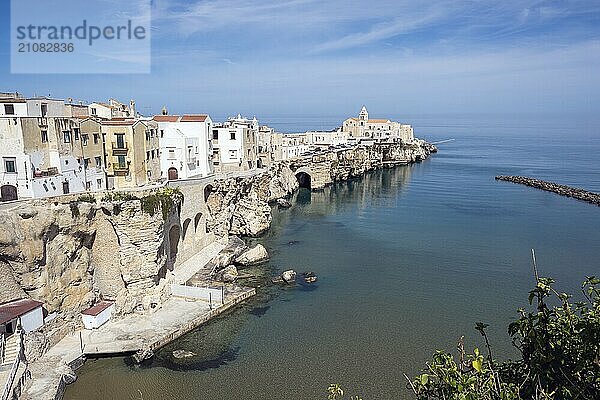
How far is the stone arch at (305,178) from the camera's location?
215 feet

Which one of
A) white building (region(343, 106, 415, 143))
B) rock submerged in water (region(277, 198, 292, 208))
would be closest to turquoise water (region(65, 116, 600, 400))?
rock submerged in water (region(277, 198, 292, 208))

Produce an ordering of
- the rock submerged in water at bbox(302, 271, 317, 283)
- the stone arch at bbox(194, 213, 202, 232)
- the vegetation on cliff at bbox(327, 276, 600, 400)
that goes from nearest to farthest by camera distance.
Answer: the vegetation on cliff at bbox(327, 276, 600, 400) < the rock submerged in water at bbox(302, 271, 317, 283) < the stone arch at bbox(194, 213, 202, 232)

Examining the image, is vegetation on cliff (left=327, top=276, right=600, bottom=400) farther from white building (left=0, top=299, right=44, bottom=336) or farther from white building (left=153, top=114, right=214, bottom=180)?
white building (left=153, top=114, right=214, bottom=180)

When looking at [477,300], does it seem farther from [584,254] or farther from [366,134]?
[366,134]

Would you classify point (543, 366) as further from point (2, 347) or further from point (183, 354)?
point (2, 347)

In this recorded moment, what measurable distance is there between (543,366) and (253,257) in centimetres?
2507

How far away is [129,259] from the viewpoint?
2280 cm

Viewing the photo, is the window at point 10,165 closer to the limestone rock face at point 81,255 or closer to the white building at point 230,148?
the limestone rock face at point 81,255

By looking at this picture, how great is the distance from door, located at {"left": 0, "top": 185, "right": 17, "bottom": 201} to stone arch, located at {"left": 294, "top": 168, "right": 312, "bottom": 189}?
44047 mm

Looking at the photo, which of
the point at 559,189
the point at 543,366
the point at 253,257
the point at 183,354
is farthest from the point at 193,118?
the point at 559,189

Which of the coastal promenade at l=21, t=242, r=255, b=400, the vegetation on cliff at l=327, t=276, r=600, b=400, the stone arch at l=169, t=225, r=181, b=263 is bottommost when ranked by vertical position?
the coastal promenade at l=21, t=242, r=255, b=400

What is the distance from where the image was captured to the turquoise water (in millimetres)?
18125

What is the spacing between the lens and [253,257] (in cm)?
3155

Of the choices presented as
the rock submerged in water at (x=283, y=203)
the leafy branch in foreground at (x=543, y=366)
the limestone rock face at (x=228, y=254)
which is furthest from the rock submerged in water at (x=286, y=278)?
the rock submerged in water at (x=283, y=203)
